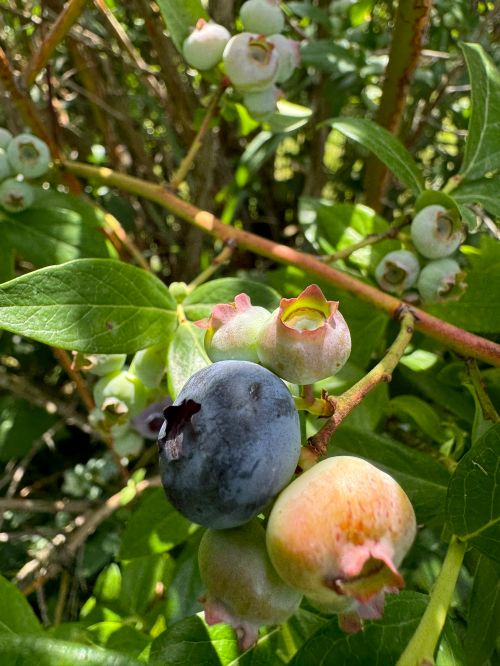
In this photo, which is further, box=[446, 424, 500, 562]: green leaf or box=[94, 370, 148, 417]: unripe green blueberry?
box=[94, 370, 148, 417]: unripe green blueberry

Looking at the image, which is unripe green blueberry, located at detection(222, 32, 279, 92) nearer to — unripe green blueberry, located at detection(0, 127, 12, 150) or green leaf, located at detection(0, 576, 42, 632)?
unripe green blueberry, located at detection(0, 127, 12, 150)

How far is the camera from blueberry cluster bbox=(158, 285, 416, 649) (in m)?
0.42

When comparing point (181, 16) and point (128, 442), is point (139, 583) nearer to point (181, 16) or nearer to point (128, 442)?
point (128, 442)

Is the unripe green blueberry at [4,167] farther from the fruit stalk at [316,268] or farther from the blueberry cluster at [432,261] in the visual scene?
the blueberry cluster at [432,261]

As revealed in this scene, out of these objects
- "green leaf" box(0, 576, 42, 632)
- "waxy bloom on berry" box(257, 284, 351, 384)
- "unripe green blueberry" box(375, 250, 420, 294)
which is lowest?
"green leaf" box(0, 576, 42, 632)

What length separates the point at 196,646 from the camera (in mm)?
647

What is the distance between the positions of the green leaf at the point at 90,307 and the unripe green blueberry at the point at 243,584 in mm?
331

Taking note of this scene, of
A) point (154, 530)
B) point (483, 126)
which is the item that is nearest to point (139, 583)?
point (154, 530)

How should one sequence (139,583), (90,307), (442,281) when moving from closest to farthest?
(90,307) → (442,281) → (139,583)

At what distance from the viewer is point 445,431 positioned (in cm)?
102

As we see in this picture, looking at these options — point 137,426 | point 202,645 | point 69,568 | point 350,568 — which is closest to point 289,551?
point 350,568

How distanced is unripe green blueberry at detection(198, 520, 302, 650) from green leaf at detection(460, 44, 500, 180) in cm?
73

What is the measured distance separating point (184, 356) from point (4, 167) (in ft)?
1.44

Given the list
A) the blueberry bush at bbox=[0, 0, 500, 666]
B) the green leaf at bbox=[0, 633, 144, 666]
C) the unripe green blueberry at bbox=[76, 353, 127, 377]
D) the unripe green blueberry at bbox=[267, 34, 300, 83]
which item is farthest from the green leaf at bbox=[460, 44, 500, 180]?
the green leaf at bbox=[0, 633, 144, 666]
